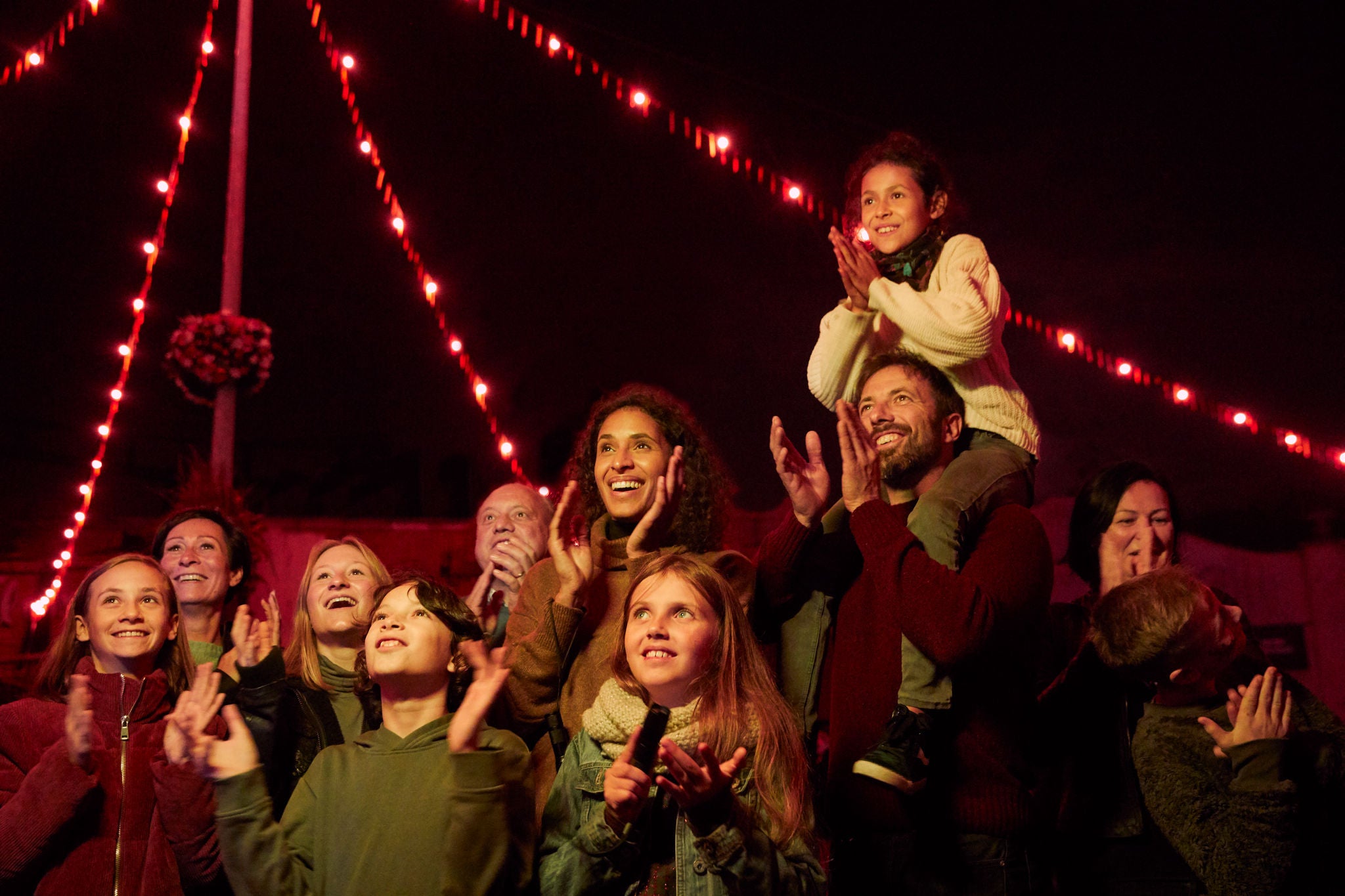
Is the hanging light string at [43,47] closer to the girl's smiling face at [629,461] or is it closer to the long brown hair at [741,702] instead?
the girl's smiling face at [629,461]

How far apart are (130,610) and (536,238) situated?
7.21m

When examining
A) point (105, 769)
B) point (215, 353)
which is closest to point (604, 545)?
point (105, 769)

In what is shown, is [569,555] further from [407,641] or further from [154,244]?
[154,244]

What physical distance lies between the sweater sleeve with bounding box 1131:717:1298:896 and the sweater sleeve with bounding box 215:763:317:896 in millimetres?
2093

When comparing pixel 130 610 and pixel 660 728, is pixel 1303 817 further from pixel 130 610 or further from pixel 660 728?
pixel 130 610

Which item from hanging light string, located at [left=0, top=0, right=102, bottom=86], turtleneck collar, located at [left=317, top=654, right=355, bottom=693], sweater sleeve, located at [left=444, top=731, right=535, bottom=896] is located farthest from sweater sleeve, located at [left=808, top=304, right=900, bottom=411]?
hanging light string, located at [left=0, top=0, right=102, bottom=86]

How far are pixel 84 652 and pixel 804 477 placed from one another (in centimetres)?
216

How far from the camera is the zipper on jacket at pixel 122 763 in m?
2.95

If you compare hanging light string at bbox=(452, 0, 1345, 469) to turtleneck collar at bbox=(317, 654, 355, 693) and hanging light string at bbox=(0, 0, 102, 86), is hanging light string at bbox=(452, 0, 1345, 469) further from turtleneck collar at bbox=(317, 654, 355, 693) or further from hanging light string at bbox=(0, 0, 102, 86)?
turtleneck collar at bbox=(317, 654, 355, 693)

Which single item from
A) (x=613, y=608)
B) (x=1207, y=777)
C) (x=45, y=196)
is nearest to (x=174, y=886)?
(x=613, y=608)

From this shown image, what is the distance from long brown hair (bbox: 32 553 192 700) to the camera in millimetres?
3297

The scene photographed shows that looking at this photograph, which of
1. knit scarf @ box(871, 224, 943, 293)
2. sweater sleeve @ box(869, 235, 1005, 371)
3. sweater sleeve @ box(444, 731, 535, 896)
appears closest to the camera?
sweater sleeve @ box(444, 731, 535, 896)

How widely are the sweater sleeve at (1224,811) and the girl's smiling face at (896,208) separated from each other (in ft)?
5.24

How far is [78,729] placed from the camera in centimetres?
291
